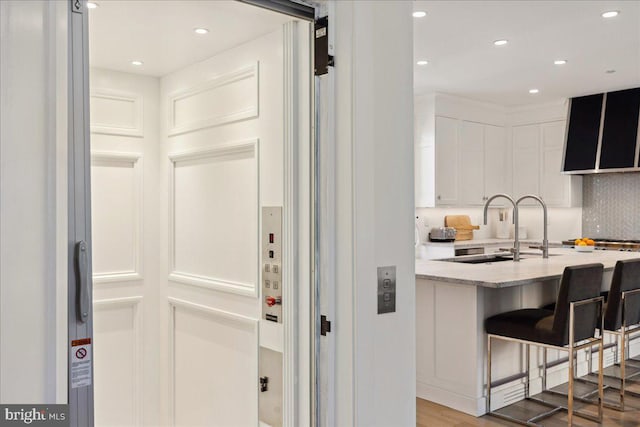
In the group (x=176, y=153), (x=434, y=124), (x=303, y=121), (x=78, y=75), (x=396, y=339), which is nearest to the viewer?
(x=78, y=75)

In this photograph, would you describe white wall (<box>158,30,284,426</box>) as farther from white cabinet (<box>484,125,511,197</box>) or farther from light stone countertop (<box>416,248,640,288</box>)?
white cabinet (<box>484,125,511,197</box>)

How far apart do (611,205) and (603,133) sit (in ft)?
3.28

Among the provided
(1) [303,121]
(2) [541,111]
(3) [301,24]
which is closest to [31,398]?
(1) [303,121]

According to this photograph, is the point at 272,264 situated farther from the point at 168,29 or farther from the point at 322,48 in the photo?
the point at 168,29

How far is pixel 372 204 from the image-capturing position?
1.78m

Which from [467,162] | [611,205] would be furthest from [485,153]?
[611,205]

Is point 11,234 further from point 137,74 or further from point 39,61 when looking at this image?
point 137,74

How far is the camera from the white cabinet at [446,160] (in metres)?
6.16

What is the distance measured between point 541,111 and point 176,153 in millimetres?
5254

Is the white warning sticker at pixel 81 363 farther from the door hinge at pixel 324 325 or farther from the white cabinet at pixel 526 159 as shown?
the white cabinet at pixel 526 159

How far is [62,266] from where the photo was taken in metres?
1.28

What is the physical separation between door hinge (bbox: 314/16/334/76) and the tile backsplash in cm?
581

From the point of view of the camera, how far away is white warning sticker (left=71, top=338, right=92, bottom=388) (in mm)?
1341

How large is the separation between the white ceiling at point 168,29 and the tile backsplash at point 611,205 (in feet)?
18.5
